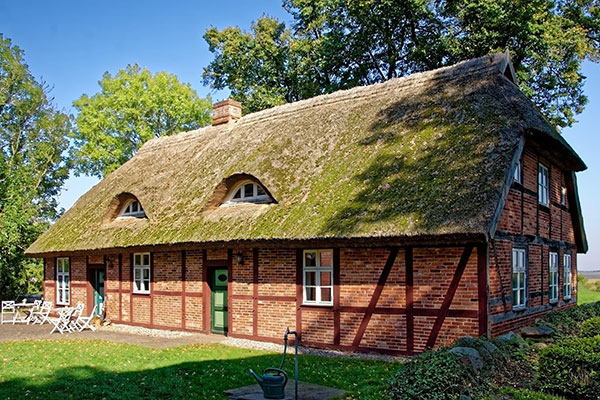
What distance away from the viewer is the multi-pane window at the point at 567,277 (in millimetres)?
16734

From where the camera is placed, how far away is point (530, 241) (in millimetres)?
13359

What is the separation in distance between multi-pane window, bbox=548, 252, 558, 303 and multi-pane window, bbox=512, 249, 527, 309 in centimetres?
262

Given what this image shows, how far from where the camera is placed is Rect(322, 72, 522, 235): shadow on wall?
1038 cm

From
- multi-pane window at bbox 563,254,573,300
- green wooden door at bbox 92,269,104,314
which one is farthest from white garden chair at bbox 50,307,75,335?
multi-pane window at bbox 563,254,573,300

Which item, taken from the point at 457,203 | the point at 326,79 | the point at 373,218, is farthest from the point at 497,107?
the point at 326,79

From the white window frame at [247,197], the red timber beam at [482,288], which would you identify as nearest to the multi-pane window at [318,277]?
the white window frame at [247,197]

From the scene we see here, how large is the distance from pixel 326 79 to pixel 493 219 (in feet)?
61.9

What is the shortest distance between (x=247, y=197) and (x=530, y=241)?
282 inches

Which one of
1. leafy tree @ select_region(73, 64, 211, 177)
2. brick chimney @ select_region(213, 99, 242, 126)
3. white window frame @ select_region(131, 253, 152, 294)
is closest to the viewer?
white window frame @ select_region(131, 253, 152, 294)

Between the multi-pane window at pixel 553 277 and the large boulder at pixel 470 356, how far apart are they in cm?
786

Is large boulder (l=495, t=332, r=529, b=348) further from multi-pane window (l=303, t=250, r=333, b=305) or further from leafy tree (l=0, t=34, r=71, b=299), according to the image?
leafy tree (l=0, t=34, r=71, b=299)

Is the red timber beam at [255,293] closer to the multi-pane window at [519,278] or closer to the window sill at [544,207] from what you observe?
the multi-pane window at [519,278]

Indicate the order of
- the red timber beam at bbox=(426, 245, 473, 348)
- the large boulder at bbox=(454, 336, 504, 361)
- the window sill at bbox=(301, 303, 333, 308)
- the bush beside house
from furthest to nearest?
the window sill at bbox=(301, 303, 333, 308)
the red timber beam at bbox=(426, 245, 473, 348)
the large boulder at bbox=(454, 336, 504, 361)
the bush beside house

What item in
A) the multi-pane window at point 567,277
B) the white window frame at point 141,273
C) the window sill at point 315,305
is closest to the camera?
the window sill at point 315,305
